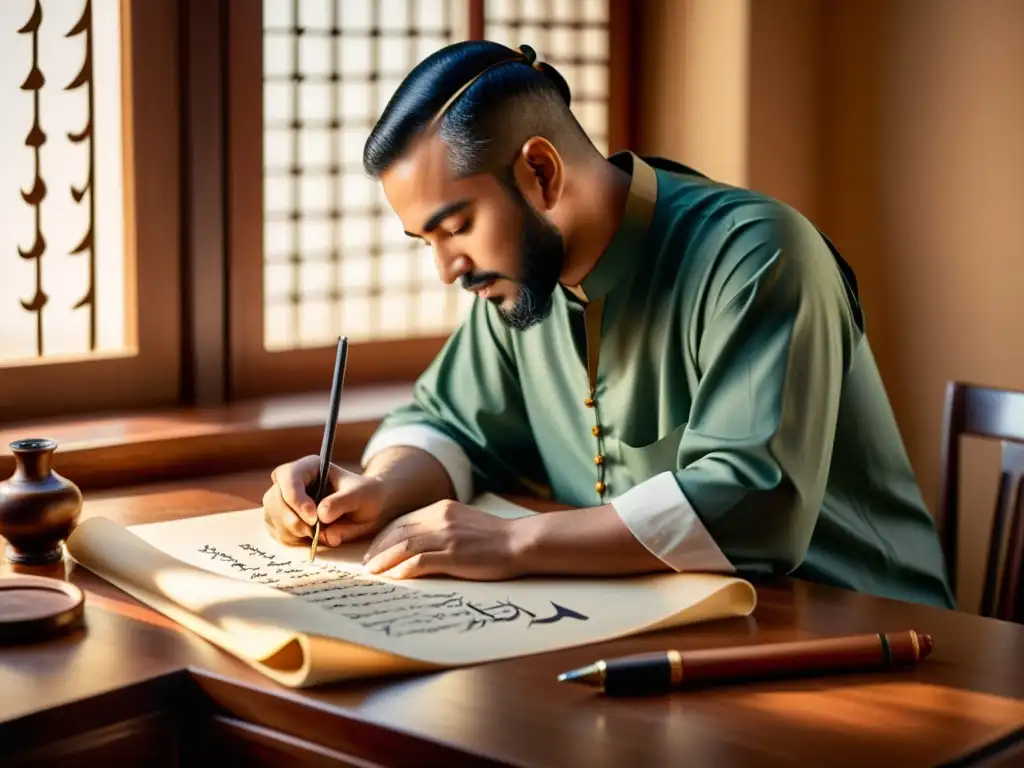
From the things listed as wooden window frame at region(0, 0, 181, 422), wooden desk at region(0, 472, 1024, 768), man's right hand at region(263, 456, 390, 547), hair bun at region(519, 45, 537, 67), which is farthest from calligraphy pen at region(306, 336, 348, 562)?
wooden window frame at region(0, 0, 181, 422)

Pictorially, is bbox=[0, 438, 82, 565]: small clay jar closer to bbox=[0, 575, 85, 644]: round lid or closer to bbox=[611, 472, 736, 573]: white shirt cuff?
bbox=[0, 575, 85, 644]: round lid

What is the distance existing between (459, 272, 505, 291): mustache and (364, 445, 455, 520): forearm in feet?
0.97

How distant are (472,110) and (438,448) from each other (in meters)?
0.54

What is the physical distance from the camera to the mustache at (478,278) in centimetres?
203

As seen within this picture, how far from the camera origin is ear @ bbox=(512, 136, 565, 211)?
2.03 m

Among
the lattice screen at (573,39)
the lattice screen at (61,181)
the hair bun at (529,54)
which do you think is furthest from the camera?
the lattice screen at (573,39)

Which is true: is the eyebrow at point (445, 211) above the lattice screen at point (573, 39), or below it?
below

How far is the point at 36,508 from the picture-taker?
1.88 meters

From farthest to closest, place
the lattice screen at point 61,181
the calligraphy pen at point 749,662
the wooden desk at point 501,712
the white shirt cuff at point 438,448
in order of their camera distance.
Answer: the lattice screen at point 61,181
the white shirt cuff at point 438,448
the calligraphy pen at point 749,662
the wooden desk at point 501,712

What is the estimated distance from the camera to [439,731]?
1315mm

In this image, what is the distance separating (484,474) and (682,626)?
2.48 ft

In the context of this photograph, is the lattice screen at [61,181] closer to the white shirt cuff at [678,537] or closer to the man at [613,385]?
the man at [613,385]

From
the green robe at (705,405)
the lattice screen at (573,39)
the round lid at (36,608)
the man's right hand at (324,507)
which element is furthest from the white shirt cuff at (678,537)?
the lattice screen at (573,39)

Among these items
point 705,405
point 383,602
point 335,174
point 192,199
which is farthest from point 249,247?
point 383,602
